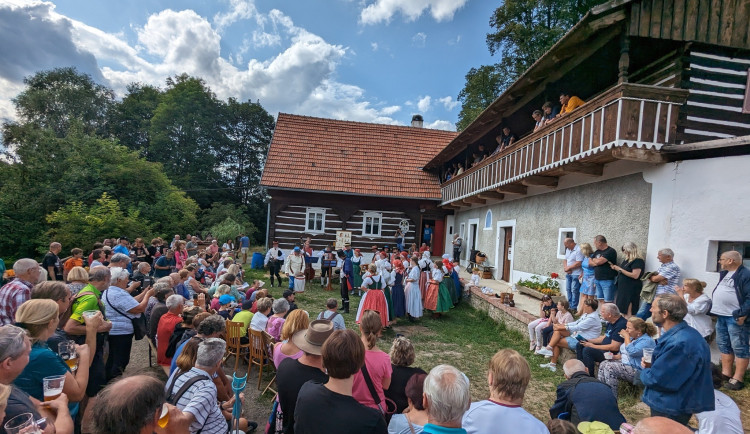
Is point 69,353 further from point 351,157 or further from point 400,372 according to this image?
point 351,157

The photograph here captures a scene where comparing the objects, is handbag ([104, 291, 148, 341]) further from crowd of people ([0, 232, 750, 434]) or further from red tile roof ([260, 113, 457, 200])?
red tile roof ([260, 113, 457, 200])

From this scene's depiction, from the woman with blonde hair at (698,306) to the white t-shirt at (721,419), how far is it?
90.2 inches

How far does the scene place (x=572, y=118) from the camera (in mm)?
7434

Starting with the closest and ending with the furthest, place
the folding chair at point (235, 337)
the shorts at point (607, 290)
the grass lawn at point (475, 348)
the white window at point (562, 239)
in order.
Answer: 1. the grass lawn at point (475, 348)
2. the folding chair at point (235, 337)
3. the shorts at point (607, 290)
4. the white window at point (562, 239)

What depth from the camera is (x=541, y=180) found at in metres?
9.30

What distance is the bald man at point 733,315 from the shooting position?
4477 mm

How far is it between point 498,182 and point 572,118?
12.3 feet

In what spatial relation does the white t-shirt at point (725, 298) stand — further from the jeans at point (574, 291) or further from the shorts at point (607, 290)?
the jeans at point (574, 291)

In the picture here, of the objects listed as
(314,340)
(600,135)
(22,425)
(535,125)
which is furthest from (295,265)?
(22,425)

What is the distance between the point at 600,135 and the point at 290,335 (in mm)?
6397

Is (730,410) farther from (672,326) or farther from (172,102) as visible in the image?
(172,102)

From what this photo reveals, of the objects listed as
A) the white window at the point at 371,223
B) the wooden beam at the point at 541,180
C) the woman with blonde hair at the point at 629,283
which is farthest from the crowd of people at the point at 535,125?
the white window at the point at 371,223

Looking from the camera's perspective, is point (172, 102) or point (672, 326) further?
point (172, 102)

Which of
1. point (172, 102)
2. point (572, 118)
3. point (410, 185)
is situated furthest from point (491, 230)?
point (172, 102)
